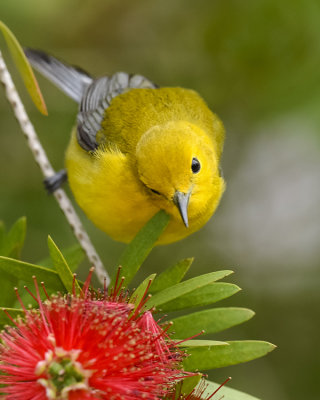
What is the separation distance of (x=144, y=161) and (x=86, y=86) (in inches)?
75.3

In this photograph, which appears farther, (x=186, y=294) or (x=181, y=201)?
(x=181, y=201)

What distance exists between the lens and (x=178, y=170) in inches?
125

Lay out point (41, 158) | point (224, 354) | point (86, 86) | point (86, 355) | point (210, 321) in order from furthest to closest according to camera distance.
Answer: point (86, 86) → point (41, 158) → point (210, 321) → point (224, 354) → point (86, 355)

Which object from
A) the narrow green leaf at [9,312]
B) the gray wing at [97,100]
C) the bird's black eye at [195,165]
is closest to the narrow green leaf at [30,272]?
the narrow green leaf at [9,312]

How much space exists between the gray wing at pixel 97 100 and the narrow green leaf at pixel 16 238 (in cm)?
144

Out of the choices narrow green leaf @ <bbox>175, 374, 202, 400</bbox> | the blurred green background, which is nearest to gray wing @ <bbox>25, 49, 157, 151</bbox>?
the blurred green background

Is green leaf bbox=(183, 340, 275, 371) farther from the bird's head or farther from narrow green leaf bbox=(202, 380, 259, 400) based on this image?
the bird's head

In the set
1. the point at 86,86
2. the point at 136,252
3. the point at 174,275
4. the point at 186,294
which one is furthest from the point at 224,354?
the point at 86,86

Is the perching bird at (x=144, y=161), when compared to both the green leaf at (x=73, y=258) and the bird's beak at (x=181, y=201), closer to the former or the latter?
the bird's beak at (x=181, y=201)

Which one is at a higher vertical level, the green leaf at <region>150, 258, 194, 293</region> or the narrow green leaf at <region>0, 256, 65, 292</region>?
the narrow green leaf at <region>0, 256, 65, 292</region>

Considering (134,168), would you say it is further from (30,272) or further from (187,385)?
(187,385)

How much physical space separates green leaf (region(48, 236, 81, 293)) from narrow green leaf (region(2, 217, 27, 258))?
0.50 meters

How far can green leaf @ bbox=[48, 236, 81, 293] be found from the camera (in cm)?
206

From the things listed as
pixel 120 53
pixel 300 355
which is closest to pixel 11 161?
pixel 120 53
